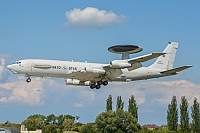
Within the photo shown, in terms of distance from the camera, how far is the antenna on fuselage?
77812 millimetres

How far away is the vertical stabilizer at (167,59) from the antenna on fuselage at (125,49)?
8.44 m

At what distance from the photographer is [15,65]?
76.9 m

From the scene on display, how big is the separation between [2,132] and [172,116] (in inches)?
2962

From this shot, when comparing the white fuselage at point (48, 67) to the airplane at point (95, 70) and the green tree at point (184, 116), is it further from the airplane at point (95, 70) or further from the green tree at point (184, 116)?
the green tree at point (184, 116)

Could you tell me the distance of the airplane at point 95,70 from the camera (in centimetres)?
7662

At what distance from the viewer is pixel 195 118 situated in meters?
139

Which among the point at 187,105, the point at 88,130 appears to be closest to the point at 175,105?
the point at 187,105

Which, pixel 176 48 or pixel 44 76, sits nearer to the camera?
pixel 44 76

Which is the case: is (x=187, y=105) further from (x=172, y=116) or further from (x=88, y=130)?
(x=88, y=130)

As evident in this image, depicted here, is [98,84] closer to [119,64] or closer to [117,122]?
[119,64]

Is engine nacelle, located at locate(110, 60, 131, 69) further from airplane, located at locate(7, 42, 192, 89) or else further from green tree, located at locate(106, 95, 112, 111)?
green tree, located at locate(106, 95, 112, 111)

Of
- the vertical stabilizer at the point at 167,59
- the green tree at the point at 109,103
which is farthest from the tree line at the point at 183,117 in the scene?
the vertical stabilizer at the point at 167,59

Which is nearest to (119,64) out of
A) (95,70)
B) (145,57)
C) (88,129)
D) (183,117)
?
(95,70)

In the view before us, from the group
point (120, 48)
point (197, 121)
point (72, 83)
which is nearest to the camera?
point (120, 48)
